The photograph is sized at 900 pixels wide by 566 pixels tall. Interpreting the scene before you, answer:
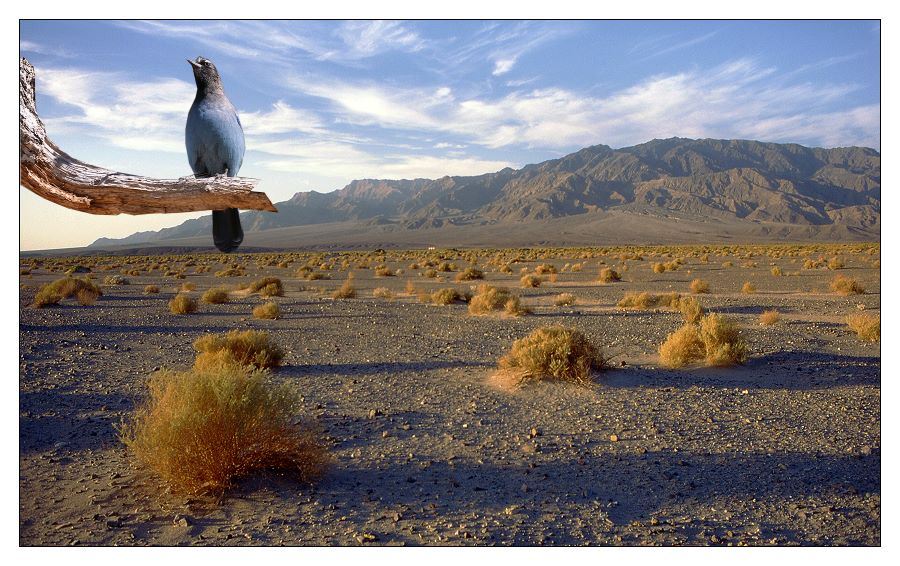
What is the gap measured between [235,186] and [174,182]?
27cm

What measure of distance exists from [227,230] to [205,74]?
867mm

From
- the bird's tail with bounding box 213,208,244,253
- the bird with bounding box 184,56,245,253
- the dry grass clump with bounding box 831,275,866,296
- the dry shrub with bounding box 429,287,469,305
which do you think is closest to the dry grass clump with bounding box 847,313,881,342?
the dry grass clump with bounding box 831,275,866,296

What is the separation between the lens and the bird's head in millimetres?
2579

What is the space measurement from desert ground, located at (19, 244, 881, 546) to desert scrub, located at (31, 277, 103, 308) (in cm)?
631

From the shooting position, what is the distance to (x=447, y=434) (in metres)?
7.89

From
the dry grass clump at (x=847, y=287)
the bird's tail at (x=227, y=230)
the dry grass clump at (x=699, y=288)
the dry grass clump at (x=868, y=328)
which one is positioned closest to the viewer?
the bird's tail at (x=227, y=230)

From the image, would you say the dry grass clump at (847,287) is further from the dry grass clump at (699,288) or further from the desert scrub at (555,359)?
the desert scrub at (555,359)

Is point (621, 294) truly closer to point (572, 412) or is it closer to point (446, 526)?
point (572, 412)

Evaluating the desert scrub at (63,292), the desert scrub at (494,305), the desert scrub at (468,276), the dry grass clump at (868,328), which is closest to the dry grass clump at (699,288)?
the desert scrub at (494,305)

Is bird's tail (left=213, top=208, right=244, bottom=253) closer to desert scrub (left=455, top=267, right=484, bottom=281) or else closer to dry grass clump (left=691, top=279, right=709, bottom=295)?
dry grass clump (left=691, top=279, right=709, bottom=295)

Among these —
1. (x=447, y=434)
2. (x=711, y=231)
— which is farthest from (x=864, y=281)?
(x=711, y=231)

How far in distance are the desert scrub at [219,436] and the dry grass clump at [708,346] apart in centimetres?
775

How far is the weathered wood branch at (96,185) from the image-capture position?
7.44 feet

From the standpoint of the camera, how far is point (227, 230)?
84.9 inches
